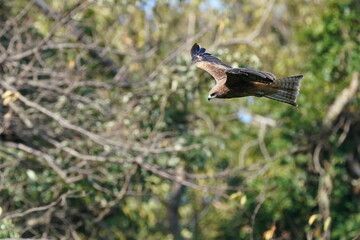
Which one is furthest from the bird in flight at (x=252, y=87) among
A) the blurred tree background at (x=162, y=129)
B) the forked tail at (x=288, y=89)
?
the blurred tree background at (x=162, y=129)

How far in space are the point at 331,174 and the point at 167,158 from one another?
102 inches

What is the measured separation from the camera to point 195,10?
1496cm

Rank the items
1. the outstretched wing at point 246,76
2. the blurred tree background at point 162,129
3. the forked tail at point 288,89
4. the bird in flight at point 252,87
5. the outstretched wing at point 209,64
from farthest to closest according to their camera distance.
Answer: the blurred tree background at point 162,129, the outstretched wing at point 209,64, the forked tail at point 288,89, the bird in flight at point 252,87, the outstretched wing at point 246,76

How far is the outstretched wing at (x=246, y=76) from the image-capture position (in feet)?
21.0

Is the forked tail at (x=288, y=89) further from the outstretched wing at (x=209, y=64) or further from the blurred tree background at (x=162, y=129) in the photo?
the blurred tree background at (x=162, y=129)

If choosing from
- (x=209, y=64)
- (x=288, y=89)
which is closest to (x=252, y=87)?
(x=288, y=89)

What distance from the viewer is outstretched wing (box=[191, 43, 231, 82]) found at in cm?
784

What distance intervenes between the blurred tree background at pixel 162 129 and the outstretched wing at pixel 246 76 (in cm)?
164

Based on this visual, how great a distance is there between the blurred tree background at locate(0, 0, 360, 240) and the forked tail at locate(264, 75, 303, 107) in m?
1.31

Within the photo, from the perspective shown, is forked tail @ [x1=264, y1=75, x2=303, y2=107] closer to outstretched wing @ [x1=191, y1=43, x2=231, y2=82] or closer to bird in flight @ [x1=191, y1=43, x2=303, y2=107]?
bird in flight @ [x1=191, y1=43, x2=303, y2=107]

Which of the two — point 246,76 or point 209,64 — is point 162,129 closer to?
point 209,64

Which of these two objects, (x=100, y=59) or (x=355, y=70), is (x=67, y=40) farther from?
(x=355, y=70)

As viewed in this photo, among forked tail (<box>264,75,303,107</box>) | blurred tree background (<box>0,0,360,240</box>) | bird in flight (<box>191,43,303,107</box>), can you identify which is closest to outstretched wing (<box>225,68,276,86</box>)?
bird in flight (<box>191,43,303,107</box>)

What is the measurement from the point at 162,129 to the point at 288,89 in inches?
134
